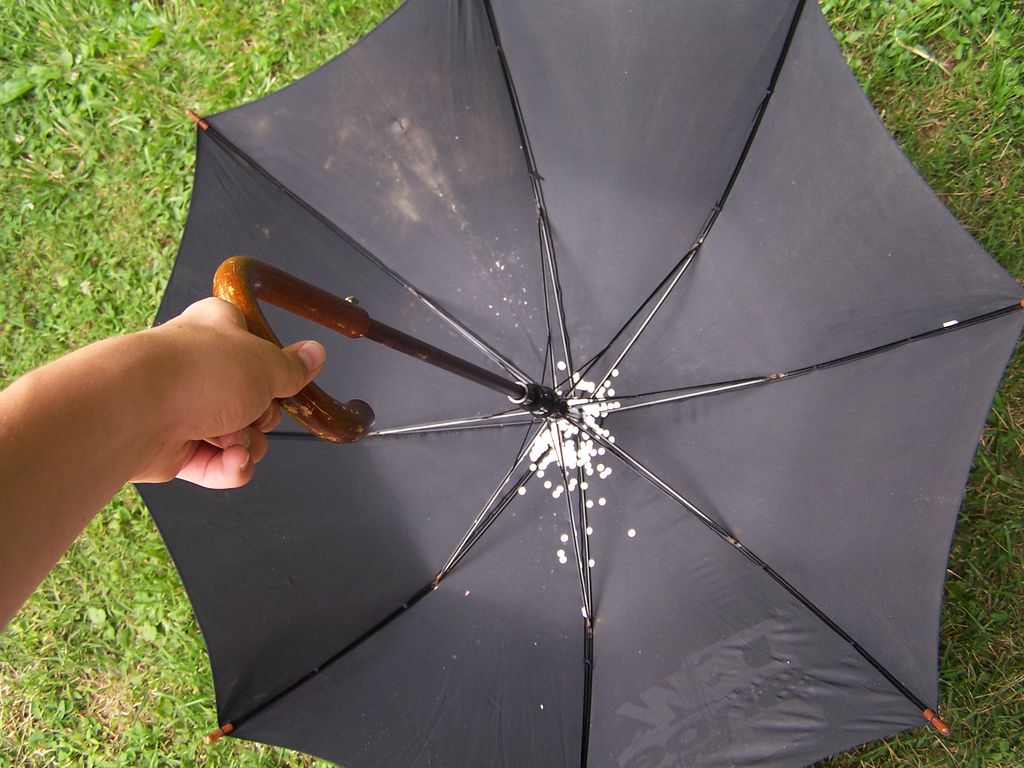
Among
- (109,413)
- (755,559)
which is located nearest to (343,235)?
(109,413)

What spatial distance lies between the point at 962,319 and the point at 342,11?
234 cm

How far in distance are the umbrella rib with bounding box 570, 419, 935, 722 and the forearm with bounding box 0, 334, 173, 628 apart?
1.02 metres

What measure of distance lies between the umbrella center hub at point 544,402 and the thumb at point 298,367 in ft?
1.78

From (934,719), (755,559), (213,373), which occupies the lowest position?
(934,719)

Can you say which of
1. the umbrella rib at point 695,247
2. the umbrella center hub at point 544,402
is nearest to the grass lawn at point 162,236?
the umbrella rib at point 695,247

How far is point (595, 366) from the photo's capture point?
179 cm

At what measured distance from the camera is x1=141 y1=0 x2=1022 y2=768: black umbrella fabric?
161 cm

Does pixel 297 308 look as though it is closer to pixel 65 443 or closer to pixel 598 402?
pixel 65 443

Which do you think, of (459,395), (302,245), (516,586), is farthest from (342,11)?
(516,586)

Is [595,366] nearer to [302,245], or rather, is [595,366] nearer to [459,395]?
[459,395]

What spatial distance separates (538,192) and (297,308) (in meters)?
0.96

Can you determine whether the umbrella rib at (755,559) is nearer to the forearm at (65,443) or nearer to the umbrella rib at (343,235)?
the umbrella rib at (343,235)

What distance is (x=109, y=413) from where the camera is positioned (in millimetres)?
854

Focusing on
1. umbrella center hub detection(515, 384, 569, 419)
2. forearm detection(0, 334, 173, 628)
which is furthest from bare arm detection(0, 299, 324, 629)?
umbrella center hub detection(515, 384, 569, 419)
